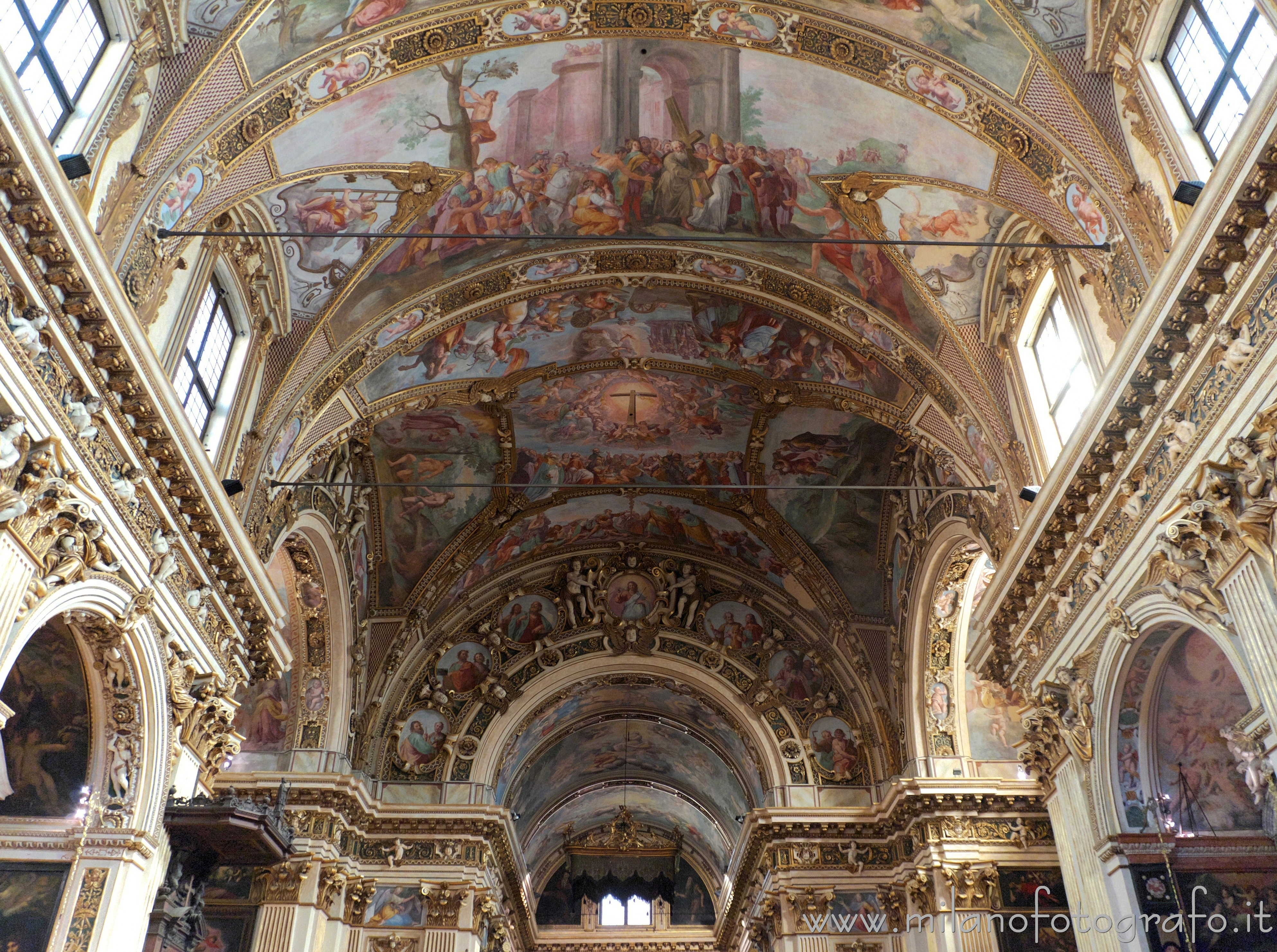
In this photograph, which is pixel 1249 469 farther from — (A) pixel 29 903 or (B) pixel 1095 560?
(A) pixel 29 903

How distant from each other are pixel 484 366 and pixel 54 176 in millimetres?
8888

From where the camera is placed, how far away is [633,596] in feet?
74.6

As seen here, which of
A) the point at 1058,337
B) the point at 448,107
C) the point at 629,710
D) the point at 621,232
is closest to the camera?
the point at 448,107

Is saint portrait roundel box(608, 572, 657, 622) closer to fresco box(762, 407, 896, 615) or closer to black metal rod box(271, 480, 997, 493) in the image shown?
black metal rod box(271, 480, 997, 493)

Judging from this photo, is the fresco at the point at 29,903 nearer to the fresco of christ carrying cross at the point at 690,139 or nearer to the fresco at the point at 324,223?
the fresco at the point at 324,223

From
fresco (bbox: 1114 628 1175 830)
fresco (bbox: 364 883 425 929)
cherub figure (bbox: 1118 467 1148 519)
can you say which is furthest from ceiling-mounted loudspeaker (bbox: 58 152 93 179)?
fresco (bbox: 364 883 425 929)

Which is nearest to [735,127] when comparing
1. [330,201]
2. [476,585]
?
[330,201]

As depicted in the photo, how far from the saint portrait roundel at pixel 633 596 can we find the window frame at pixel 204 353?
453 inches

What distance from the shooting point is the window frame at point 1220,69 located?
8586mm

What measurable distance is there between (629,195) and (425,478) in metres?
7.78

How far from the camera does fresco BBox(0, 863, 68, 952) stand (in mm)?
9273

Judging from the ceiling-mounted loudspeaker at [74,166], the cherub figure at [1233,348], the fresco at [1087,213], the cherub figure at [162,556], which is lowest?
the cherub figure at [162,556]

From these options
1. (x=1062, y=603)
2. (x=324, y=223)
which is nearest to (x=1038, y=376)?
(x=1062, y=603)

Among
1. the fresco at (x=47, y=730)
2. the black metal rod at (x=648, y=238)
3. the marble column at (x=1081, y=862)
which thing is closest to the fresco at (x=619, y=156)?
the black metal rod at (x=648, y=238)
